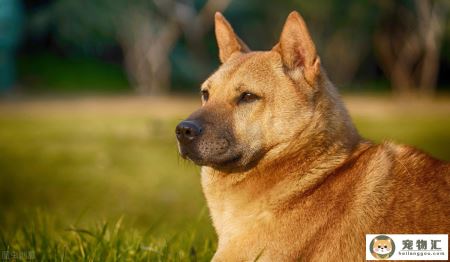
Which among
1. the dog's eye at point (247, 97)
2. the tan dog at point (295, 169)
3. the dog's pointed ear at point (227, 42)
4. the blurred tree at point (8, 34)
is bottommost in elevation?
the tan dog at point (295, 169)

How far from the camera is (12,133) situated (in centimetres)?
2200

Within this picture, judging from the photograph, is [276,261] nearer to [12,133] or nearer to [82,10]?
[12,133]

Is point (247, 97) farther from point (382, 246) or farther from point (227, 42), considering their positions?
point (382, 246)

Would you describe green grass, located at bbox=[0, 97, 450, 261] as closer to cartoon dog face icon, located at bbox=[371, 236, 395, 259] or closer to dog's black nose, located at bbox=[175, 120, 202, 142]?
dog's black nose, located at bbox=[175, 120, 202, 142]

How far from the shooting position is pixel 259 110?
14.9ft

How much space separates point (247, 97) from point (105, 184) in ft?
28.0

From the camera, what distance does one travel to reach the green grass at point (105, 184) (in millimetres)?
5426

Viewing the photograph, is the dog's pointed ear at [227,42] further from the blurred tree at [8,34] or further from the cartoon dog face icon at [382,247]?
the blurred tree at [8,34]

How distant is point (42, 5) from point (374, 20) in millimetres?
18695

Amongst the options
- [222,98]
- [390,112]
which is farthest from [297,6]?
[222,98]

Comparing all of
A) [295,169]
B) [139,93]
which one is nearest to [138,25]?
[139,93]

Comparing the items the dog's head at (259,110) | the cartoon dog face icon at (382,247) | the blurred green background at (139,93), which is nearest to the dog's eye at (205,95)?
the dog's head at (259,110)

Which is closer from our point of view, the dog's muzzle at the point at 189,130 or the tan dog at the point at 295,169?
the tan dog at the point at 295,169

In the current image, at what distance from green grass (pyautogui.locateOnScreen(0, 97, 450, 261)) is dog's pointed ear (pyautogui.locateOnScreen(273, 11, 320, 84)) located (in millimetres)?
679
